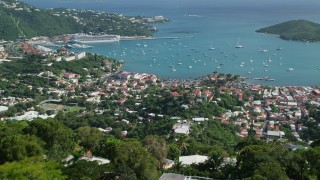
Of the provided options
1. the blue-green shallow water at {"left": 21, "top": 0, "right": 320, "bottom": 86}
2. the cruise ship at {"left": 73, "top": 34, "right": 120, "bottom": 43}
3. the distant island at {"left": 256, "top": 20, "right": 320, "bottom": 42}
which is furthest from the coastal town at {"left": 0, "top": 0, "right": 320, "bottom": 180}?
the distant island at {"left": 256, "top": 20, "right": 320, "bottom": 42}

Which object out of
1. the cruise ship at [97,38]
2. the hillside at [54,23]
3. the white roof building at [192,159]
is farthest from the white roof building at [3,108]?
the cruise ship at [97,38]

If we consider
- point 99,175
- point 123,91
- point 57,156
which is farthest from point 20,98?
point 99,175

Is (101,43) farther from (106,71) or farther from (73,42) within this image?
(106,71)

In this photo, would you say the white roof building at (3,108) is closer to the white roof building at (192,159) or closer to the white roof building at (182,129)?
the white roof building at (182,129)

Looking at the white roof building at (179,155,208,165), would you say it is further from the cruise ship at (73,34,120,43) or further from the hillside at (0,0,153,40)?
the cruise ship at (73,34,120,43)

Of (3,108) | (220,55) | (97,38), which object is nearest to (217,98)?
(3,108)

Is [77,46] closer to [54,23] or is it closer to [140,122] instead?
[54,23]
